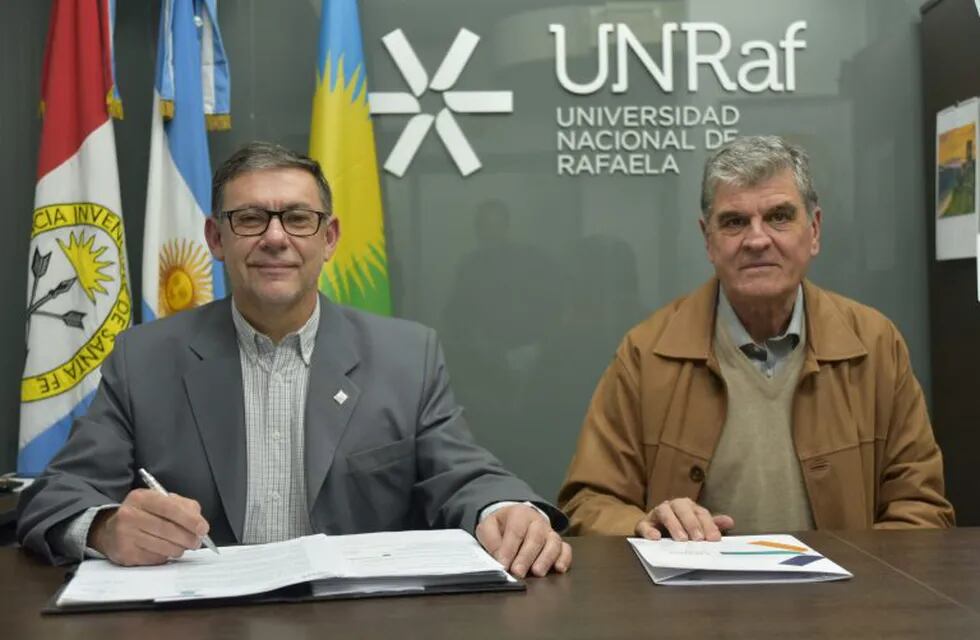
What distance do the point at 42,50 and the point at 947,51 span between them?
10.5 ft

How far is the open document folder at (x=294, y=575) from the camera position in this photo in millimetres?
1447

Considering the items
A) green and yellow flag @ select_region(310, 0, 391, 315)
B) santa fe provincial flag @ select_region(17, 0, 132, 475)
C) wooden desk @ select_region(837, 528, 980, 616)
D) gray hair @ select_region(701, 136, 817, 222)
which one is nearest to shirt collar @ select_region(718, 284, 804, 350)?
gray hair @ select_region(701, 136, 817, 222)

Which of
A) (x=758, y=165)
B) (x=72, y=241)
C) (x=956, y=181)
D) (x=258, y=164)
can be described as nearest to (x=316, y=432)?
(x=258, y=164)

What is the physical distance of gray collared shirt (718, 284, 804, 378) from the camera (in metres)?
2.52

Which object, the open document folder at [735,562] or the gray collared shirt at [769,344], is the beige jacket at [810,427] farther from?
the open document folder at [735,562]

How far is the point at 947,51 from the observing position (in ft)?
12.5

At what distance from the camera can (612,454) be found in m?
2.52

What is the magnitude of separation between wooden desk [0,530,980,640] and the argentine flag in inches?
81.2

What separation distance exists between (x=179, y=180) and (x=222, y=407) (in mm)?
1661

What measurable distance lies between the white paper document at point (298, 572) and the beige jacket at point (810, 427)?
75 cm

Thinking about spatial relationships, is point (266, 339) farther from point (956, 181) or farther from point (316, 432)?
point (956, 181)

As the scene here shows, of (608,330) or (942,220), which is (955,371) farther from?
(608,330)

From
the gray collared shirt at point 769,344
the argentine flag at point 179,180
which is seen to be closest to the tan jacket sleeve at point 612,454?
the gray collared shirt at point 769,344

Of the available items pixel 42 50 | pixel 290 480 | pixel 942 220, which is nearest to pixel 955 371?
pixel 942 220
